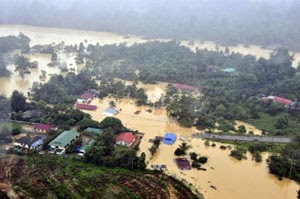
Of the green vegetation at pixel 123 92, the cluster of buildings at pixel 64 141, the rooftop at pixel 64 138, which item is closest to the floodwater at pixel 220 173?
the cluster of buildings at pixel 64 141

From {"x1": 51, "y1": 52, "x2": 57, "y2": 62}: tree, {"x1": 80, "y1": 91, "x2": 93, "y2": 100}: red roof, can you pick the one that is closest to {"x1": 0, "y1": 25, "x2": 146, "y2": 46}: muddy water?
{"x1": 51, "y1": 52, "x2": 57, "y2": 62}: tree

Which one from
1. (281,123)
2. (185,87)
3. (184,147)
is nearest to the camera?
(184,147)

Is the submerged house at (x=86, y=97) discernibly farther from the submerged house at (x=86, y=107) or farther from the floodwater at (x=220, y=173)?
the floodwater at (x=220, y=173)

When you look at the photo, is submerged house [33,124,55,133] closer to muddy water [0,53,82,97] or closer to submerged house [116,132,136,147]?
submerged house [116,132,136,147]

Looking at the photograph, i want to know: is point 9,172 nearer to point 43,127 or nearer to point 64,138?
point 64,138

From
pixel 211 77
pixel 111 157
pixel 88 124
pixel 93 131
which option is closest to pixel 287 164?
pixel 111 157

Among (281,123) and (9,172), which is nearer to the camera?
(9,172)

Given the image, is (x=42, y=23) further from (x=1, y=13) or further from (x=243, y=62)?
(x=243, y=62)
